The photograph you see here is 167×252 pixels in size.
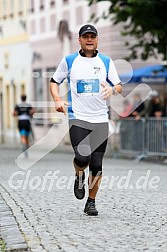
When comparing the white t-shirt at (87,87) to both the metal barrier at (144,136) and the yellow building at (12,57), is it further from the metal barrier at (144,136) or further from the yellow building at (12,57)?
the yellow building at (12,57)

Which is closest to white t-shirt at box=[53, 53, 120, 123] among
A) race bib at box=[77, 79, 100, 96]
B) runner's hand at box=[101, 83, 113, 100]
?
race bib at box=[77, 79, 100, 96]

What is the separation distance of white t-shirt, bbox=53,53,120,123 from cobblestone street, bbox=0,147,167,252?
984mm

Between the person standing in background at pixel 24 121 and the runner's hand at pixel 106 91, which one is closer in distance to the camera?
the runner's hand at pixel 106 91

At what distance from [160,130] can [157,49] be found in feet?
8.45

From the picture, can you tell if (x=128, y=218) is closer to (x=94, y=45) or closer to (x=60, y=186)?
(x=94, y=45)

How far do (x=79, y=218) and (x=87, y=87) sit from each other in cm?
125

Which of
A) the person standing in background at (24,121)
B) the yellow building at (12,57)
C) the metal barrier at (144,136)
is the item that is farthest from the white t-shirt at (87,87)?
the yellow building at (12,57)

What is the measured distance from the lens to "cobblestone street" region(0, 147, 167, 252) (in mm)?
7548

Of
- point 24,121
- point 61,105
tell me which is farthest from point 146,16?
point 61,105

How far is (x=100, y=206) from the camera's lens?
10.4 m

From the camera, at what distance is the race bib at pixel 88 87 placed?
9.38m

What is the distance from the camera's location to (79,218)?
9227 mm

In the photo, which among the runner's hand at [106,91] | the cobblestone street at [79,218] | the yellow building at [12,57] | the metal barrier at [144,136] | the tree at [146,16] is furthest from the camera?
the yellow building at [12,57]

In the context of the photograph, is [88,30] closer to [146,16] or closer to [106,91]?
[106,91]
